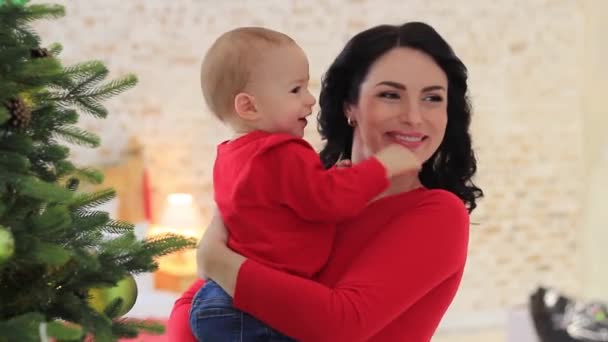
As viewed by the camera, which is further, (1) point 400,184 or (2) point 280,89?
(1) point 400,184

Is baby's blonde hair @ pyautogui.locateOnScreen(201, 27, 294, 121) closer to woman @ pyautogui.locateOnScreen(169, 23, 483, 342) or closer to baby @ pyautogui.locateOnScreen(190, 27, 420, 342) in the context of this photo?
baby @ pyautogui.locateOnScreen(190, 27, 420, 342)

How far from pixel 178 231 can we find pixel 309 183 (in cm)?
300

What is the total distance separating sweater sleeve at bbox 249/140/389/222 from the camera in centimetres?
124

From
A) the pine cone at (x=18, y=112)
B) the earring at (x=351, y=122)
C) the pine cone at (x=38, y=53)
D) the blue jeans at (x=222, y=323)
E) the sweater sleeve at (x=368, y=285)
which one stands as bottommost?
the blue jeans at (x=222, y=323)

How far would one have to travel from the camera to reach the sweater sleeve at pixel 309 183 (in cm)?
124

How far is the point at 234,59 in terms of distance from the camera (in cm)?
132

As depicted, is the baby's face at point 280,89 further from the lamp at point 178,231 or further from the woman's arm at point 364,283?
the lamp at point 178,231

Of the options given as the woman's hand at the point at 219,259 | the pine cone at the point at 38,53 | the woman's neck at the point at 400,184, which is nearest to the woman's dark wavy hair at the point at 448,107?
the woman's neck at the point at 400,184

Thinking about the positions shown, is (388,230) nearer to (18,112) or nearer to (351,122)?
(351,122)

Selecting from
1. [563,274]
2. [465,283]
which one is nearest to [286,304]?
[465,283]

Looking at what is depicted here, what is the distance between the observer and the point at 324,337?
120cm

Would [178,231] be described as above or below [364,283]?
below

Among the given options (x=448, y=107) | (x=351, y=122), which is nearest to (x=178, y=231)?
(x=351, y=122)

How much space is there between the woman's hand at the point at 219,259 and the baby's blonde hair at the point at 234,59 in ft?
0.74
